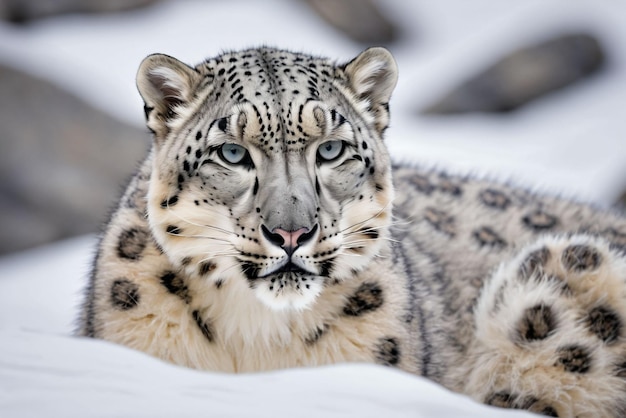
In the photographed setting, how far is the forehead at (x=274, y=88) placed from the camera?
270cm

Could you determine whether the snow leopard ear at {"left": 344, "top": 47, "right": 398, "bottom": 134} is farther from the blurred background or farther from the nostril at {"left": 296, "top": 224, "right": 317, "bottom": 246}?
the blurred background

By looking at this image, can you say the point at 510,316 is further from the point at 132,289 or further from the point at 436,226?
the point at 132,289

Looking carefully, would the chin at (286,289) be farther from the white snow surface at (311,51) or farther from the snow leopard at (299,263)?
the white snow surface at (311,51)

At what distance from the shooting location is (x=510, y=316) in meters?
3.55

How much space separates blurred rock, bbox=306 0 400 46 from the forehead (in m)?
9.10

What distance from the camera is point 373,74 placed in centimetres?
310

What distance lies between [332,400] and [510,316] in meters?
1.45

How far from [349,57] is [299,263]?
14.2 ft

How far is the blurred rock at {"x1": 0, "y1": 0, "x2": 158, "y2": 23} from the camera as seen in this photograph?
1066cm

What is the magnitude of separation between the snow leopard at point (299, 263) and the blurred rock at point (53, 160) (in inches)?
168

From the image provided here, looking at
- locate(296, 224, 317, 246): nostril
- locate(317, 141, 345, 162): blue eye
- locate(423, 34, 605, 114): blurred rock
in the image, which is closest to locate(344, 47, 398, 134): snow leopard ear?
locate(317, 141, 345, 162): blue eye

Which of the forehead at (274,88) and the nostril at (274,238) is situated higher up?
the forehead at (274,88)

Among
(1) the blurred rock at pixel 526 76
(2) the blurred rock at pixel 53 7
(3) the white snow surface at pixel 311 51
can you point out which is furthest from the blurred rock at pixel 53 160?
(1) the blurred rock at pixel 526 76

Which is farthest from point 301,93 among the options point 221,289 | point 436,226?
point 436,226
